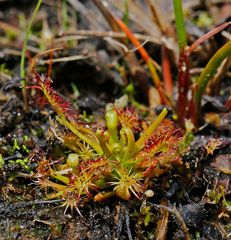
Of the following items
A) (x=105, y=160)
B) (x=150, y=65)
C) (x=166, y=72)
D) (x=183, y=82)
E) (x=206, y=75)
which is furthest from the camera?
(x=166, y=72)

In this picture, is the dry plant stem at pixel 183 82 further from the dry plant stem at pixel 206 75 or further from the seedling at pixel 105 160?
the seedling at pixel 105 160

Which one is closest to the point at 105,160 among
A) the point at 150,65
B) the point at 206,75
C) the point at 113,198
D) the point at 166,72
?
the point at 113,198

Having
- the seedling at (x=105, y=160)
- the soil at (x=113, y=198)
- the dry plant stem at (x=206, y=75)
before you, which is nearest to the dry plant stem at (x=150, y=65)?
the soil at (x=113, y=198)

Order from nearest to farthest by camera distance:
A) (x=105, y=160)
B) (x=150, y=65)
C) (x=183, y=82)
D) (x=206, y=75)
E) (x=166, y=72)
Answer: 1. (x=105, y=160)
2. (x=206, y=75)
3. (x=183, y=82)
4. (x=150, y=65)
5. (x=166, y=72)

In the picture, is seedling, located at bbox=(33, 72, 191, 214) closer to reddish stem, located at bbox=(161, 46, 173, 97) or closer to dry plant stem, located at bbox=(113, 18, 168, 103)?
dry plant stem, located at bbox=(113, 18, 168, 103)

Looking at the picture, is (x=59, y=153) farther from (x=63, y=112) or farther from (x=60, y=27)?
(x=60, y=27)

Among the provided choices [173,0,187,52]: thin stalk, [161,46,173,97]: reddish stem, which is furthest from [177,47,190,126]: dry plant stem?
[161,46,173,97]: reddish stem

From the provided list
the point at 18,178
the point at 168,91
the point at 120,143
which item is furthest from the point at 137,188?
the point at 168,91

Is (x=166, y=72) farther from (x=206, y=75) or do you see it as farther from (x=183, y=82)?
(x=206, y=75)

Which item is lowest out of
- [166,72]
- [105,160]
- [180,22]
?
[105,160]
